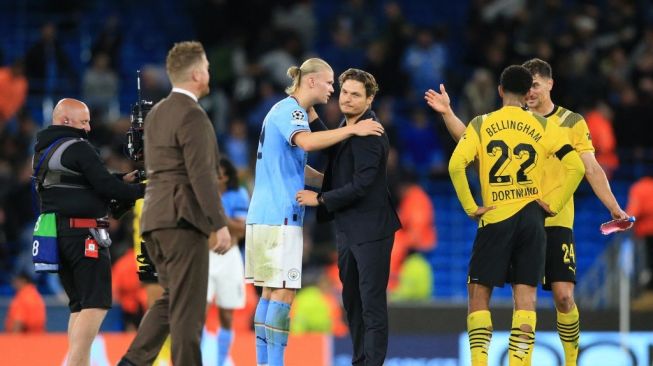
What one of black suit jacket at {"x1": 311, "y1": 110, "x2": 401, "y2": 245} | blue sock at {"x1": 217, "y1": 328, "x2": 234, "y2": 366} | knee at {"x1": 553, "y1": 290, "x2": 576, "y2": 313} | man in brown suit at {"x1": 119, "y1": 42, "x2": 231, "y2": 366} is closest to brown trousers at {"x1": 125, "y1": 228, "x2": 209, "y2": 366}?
man in brown suit at {"x1": 119, "y1": 42, "x2": 231, "y2": 366}

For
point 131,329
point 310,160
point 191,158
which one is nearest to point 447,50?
point 310,160

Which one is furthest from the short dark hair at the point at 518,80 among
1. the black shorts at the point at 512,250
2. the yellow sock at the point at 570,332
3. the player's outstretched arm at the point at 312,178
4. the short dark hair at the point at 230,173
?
the short dark hair at the point at 230,173

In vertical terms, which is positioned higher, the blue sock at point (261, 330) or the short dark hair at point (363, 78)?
the short dark hair at point (363, 78)

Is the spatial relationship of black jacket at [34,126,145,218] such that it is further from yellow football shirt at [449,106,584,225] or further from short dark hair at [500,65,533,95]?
short dark hair at [500,65,533,95]

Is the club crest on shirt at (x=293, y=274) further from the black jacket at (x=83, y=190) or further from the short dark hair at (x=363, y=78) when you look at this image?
the short dark hair at (x=363, y=78)

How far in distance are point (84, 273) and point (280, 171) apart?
167cm

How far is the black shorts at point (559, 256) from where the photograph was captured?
1020 centimetres

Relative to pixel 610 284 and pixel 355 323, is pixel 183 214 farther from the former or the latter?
pixel 610 284

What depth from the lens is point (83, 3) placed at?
2216 cm

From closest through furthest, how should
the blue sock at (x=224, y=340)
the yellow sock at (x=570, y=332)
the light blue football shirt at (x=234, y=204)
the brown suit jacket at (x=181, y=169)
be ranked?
1. the brown suit jacket at (x=181, y=169)
2. the yellow sock at (x=570, y=332)
3. the light blue football shirt at (x=234, y=204)
4. the blue sock at (x=224, y=340)

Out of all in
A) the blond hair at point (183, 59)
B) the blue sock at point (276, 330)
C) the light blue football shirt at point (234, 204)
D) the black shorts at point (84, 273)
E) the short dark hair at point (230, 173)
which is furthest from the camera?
the light blue football shirt at point (234, 204)

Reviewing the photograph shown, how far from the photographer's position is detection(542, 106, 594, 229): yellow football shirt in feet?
32.9

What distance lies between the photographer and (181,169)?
8430mm

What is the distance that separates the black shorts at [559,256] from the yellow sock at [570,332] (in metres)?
0.28
